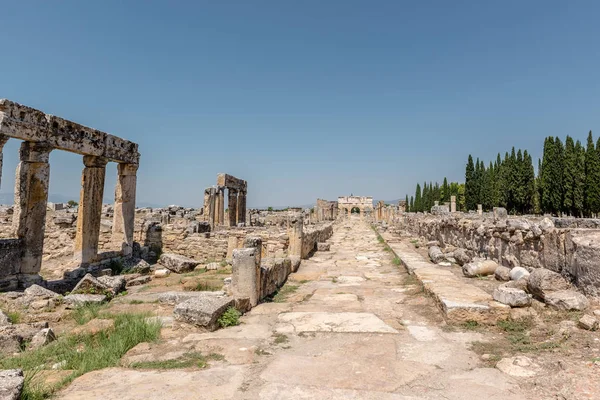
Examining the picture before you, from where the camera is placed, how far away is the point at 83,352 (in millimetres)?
3932

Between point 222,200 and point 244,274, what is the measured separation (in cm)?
1661

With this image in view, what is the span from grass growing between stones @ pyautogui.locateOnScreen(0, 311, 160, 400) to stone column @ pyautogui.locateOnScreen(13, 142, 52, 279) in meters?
5.70

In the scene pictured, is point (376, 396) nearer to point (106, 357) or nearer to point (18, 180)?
point (106, 357)

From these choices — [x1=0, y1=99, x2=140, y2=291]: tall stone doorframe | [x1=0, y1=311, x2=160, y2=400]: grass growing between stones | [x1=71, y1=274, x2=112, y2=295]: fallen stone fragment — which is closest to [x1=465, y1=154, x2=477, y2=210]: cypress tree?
[x1=0, y1=99, x2=140, y2=291]: tall stone doorframe

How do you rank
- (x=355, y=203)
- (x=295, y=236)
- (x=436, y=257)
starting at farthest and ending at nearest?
(x=355, y=203) → (x=295, y=236) → (x=436, y=257)

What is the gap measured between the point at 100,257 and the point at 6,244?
2.92m

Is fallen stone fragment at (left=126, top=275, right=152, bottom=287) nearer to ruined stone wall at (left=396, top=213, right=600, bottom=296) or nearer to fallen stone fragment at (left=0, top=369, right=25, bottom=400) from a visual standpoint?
fallen stone fragment at (left=0, top=369, right=25, bottom=400)

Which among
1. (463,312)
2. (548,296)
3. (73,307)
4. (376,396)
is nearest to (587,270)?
(548,296)

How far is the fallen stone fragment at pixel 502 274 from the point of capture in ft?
21.6

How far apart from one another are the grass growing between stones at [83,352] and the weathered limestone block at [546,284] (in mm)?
5053

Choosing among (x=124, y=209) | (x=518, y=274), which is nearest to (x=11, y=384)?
(x=518, y=274)

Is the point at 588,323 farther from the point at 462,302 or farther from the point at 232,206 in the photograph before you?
the point at 232,206

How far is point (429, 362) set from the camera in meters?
3.47

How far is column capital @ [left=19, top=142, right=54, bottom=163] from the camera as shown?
916 cm
